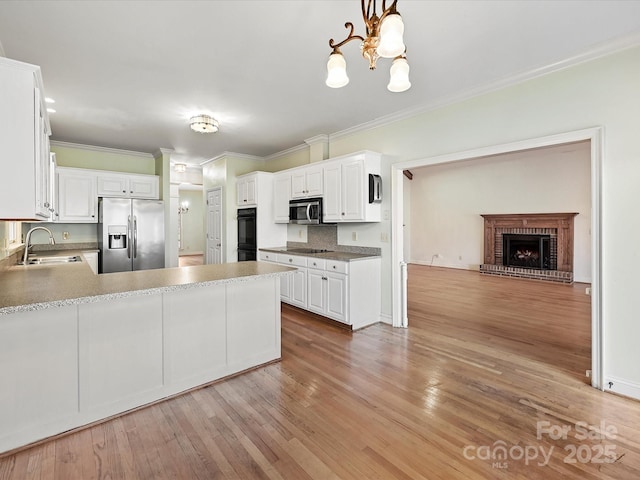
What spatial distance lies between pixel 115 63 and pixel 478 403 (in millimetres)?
3966

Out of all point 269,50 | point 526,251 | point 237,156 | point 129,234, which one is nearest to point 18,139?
point 269,50

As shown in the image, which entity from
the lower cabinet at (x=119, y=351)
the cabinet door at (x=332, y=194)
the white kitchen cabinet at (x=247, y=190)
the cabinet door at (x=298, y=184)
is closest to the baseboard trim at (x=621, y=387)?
the lower cabinet at (x=119, y=351)

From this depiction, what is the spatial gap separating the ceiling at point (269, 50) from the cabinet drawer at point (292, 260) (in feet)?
6.28

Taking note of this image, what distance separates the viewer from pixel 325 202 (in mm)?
4402

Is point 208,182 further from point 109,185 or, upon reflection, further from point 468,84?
point 468,84

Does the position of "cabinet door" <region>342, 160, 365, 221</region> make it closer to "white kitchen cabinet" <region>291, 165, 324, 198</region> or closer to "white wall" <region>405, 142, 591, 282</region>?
"white kitchen cabinet" <region>291, 165, 324, 198</region>

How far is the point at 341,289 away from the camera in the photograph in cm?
386

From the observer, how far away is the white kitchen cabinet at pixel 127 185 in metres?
5.22

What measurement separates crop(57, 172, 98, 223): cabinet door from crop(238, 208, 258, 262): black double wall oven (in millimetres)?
2307

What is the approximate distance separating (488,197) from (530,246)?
5.18ft

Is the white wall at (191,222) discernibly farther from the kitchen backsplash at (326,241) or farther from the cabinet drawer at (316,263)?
the cabinet drawer at (316,263)

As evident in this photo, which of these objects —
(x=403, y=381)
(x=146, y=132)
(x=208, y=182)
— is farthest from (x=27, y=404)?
(x=208, y=182)

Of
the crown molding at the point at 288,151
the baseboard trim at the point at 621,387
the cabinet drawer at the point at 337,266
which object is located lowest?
the baseboard trim at the point at 621,387

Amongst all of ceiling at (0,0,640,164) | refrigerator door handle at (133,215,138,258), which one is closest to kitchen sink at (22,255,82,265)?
refrigerator door handle at (133,215,138,258)
